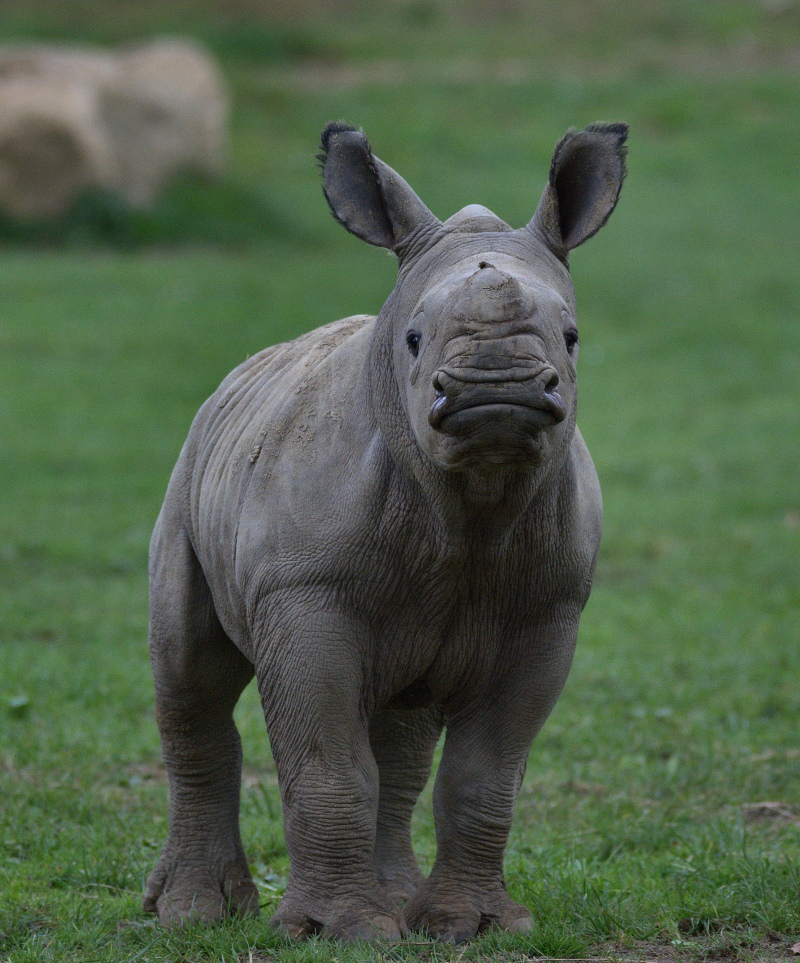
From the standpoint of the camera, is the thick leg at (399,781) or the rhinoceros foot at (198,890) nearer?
the rhinoceros foot at (198,890)

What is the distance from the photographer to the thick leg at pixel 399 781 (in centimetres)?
600

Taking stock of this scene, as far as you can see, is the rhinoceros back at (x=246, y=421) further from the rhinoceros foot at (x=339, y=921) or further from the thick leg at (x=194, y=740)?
the rhinoceros foot at (x=339, y=921)

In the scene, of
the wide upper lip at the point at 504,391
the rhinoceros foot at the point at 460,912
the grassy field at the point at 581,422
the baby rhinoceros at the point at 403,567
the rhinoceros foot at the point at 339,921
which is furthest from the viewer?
the grassy field at the point at 581,422

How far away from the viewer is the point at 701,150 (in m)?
27.3

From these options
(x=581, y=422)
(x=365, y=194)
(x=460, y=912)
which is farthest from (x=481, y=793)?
(x=581, y=422)

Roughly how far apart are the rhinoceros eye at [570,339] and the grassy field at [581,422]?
186cm

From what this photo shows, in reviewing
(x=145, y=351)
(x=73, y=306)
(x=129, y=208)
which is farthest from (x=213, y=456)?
(x=129, y=208)

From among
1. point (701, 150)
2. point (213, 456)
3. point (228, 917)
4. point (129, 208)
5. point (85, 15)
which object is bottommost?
point (228, 917)

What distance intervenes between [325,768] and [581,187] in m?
1.98

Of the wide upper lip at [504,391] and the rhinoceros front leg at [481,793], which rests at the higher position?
the wide upper lip at [504,391]

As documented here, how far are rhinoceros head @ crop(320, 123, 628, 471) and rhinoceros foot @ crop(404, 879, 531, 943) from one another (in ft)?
5.13

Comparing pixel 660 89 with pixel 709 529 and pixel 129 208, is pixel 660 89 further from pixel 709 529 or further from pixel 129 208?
pixel 709 529

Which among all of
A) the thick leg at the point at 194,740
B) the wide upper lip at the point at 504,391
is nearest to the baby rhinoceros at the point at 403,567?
the wide upper lip at the point at 504,391

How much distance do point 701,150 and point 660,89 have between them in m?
3.18
